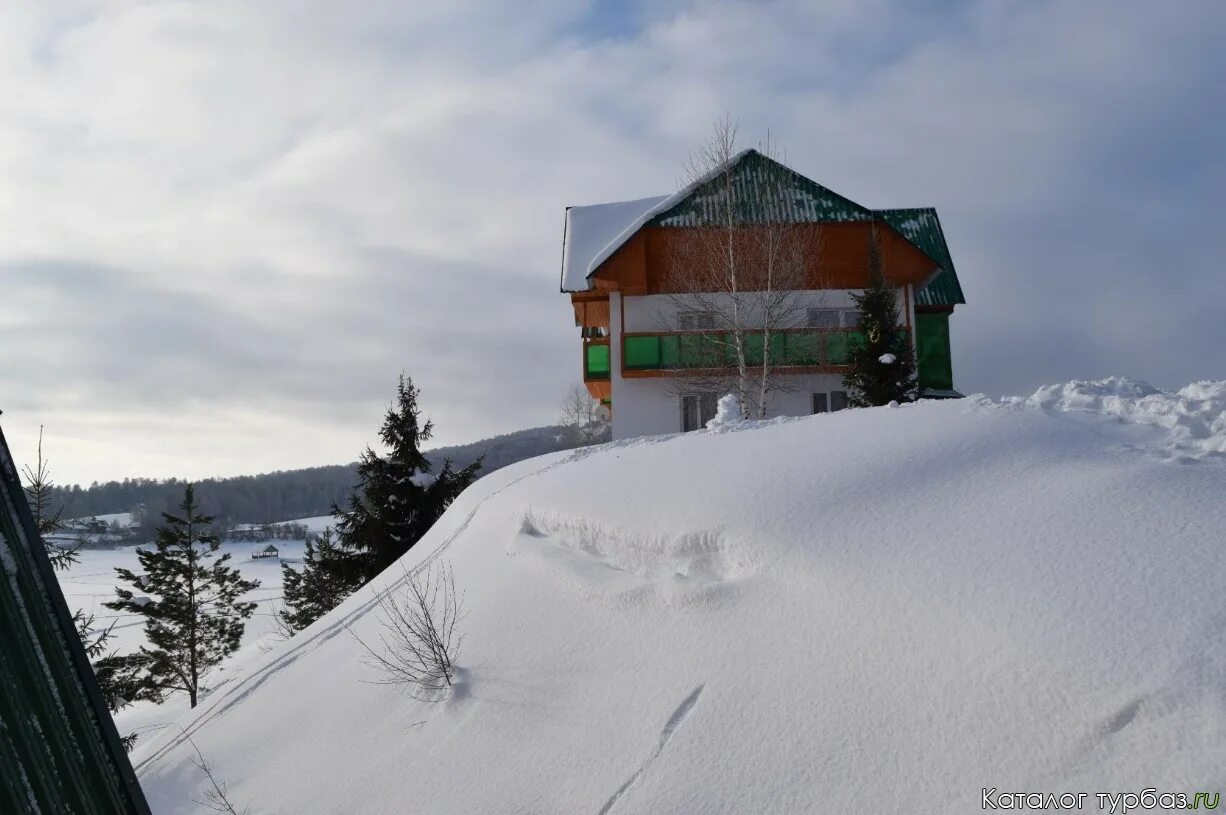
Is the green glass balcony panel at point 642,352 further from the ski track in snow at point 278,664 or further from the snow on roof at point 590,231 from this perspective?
the ski track in snow at point 278,664

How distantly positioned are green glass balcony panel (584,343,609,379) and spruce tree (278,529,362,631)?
8.10 m

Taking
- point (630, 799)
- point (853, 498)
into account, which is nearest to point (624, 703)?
point (630, 799)

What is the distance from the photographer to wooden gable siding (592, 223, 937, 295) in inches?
884

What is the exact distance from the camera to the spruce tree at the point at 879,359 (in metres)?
17.7

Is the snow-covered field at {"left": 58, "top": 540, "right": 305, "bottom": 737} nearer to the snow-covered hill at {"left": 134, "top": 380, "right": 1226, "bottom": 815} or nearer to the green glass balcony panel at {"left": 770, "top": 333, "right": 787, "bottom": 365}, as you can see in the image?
the green glass balcony panel at {"left": 770, "top": 333, "right": 787, "bottom": 365}

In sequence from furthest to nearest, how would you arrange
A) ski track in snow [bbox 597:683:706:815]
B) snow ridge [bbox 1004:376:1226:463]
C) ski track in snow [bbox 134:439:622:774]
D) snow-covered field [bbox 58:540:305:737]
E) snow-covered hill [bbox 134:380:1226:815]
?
snow-covered field [bbox 58:540:305:737] < ski track in snow [bbox 134:439:622:774] < snow ridge [bbox 1004:376:1226:463] < ski track in snow [bbox 597:683:706:815] < snow-covered hill [bbox 134:380:1226:815]

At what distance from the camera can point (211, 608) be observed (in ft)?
105

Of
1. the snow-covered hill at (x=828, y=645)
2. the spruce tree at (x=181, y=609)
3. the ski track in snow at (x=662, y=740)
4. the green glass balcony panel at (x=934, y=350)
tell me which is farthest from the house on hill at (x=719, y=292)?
the spruce tree at (x=181, y=609)

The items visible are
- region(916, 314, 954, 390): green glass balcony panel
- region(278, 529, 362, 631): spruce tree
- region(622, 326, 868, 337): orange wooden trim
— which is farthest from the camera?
region(916, 314, 954, 390): green glass balcony panel

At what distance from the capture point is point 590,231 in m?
24.8

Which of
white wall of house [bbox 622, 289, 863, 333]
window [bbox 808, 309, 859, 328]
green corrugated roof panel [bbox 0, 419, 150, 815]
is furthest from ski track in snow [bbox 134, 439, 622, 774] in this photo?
window [bbox 808, 309, 859, 328]

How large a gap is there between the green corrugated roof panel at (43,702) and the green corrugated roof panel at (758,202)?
18.8 metres

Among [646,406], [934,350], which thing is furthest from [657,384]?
[934,350]

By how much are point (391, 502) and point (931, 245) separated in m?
18.3
